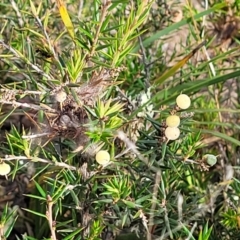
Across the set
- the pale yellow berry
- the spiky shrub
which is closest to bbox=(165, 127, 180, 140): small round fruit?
the spiky shrub

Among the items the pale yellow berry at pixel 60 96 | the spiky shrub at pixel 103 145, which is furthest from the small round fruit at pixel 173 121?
the pale yellow berry at pixel 60 96

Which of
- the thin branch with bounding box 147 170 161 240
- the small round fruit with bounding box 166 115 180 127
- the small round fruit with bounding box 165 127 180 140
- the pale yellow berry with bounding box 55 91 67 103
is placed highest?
the pale yellow berry with bounding box 55 91 67 103

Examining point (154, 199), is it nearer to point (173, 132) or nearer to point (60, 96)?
point (173, 132)

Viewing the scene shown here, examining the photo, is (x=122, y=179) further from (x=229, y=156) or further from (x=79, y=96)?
(x=229, y=156)

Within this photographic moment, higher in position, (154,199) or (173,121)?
(173,121)

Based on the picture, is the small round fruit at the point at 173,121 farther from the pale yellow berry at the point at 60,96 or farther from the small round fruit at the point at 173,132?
→ the pale yellow berry at the point at 60,96

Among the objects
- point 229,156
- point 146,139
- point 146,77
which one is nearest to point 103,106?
→ point 146,139

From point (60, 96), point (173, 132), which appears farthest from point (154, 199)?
point (60, 96)

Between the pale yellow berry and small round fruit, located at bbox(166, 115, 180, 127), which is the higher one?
the pale yellow berry

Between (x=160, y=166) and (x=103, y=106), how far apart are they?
149mm

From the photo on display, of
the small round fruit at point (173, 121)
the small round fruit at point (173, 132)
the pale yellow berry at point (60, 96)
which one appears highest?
the pale yellow berry at point (60, 96)

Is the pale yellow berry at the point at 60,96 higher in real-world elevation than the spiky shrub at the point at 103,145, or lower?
higher

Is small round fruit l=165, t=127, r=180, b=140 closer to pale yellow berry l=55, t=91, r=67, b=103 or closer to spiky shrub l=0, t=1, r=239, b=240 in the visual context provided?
spiky shrub l=0, t=1, r=239, b=240

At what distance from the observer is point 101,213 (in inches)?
35.1
